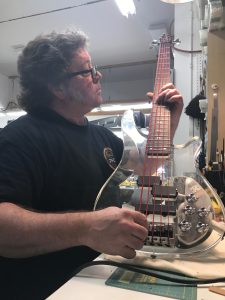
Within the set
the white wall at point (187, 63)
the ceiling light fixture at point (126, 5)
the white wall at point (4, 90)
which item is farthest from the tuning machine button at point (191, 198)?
the white wall at point (4, 90)

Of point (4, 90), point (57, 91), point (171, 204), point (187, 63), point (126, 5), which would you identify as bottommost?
point (171, 204)

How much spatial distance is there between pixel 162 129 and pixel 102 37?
255 cm

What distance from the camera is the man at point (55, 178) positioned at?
53 centimetres

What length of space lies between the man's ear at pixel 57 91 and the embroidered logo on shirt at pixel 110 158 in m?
0.25

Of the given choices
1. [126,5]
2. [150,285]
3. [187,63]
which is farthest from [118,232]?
[126,5]

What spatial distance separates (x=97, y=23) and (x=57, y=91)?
2092 mm

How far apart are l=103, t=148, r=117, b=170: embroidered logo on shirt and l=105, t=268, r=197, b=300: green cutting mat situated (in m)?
0.52

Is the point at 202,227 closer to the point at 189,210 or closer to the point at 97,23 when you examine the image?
the point at 189,210

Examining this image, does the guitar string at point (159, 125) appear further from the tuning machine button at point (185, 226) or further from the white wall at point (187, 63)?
the white wall at point (187, 63)

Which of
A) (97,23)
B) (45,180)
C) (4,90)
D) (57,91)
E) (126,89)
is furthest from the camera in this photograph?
(4,90)

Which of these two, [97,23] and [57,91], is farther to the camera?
[97,23]

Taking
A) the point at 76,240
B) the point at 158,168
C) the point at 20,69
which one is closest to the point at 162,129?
the point at 158,168

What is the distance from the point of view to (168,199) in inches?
24.0

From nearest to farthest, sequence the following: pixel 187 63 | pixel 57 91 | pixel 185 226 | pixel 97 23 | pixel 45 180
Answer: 1. pixel 185 226
2. pixel 45 180
3. pixel 57 91
4. pixel 187 63
5. pixel 97 23
